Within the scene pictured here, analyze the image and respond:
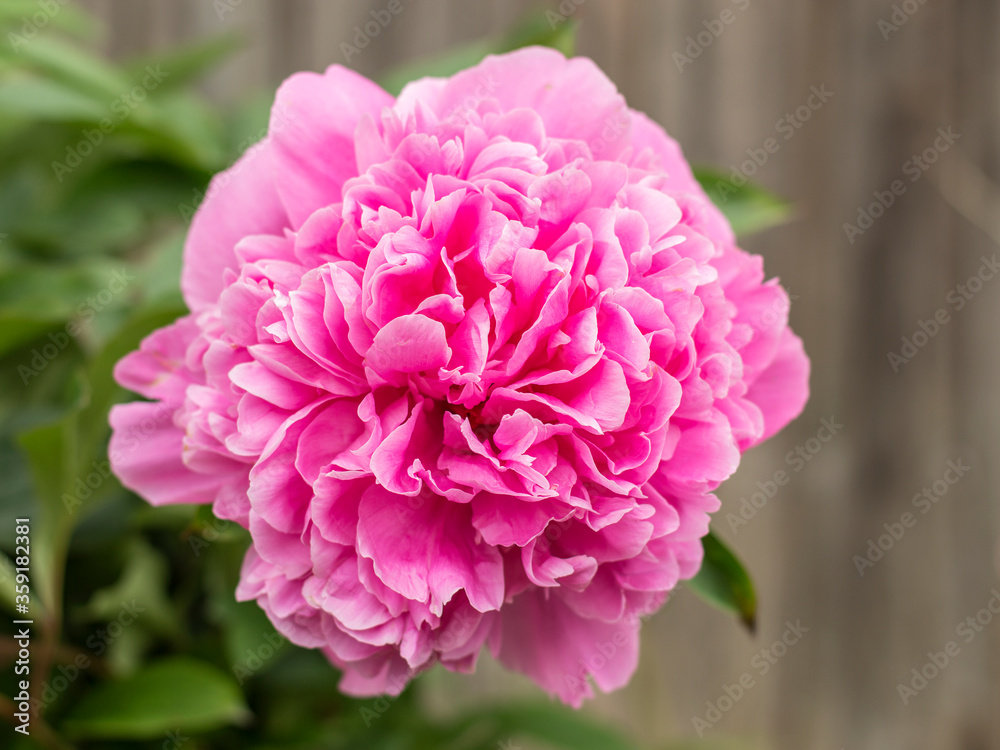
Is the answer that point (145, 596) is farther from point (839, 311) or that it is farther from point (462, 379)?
point (839, 311)

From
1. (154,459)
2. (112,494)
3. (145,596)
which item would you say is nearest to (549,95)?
(154,459)

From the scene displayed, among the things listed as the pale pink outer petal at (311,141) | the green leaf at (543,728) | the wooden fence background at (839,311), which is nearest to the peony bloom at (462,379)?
the pale pink outer petal at (311,141)

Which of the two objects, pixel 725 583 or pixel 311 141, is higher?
pixel 311 141

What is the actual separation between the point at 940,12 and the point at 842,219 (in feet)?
0.93

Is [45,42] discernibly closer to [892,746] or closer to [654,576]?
[654,576]

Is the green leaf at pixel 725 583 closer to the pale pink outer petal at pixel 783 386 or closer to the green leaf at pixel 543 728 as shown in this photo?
the pale pink outer petal at pixel 783 386

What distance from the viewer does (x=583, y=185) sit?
298 millimetres

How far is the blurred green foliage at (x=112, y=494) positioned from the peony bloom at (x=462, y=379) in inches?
3.2

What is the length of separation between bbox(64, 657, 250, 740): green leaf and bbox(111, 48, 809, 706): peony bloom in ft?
0.56

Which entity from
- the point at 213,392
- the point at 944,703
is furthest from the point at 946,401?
the point at 213,392

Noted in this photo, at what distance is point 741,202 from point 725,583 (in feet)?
0.76

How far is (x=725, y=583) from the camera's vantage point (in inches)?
14.9

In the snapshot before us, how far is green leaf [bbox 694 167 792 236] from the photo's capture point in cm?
46

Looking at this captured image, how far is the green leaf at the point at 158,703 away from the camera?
1.44ft
